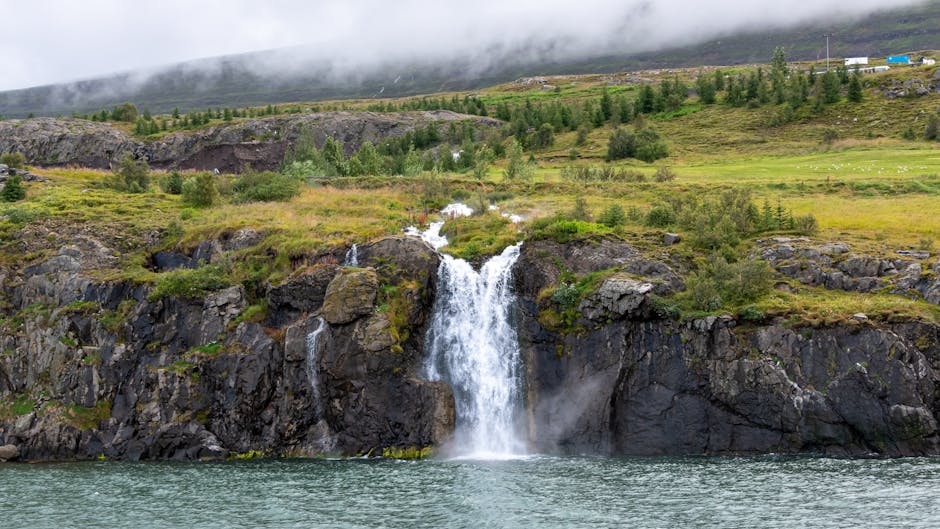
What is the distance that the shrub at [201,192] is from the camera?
7162 centimetres

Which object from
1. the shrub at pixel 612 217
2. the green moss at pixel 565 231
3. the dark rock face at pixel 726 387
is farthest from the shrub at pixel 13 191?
the shrub at pixel 612 217

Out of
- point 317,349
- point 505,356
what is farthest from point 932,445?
point 317,349

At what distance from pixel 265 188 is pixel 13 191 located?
69.7ft

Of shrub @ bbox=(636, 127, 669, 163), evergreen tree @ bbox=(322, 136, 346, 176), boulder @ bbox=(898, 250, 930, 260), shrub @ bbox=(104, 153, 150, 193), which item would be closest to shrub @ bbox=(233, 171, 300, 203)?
shrub @ bbox=(104, 153, 150, 193)

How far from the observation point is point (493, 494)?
1353 inches

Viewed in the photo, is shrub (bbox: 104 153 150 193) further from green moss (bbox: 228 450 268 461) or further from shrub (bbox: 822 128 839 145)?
shrub (bbox: 822 128 839 145)

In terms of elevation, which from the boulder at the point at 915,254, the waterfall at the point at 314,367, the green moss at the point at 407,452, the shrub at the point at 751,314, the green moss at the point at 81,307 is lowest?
the green moss at the point at 407,452

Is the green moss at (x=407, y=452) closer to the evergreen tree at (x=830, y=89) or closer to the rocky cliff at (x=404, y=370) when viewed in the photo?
the rocky cliff at (x=404, y=370)

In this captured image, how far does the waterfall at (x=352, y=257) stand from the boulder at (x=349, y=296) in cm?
308

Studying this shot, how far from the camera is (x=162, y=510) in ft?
109

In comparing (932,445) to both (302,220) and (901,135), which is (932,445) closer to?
(302,220)

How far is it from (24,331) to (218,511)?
90.8ft

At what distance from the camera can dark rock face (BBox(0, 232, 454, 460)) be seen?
155 feet

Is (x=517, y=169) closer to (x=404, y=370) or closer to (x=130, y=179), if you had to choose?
(x=130, y=179)
